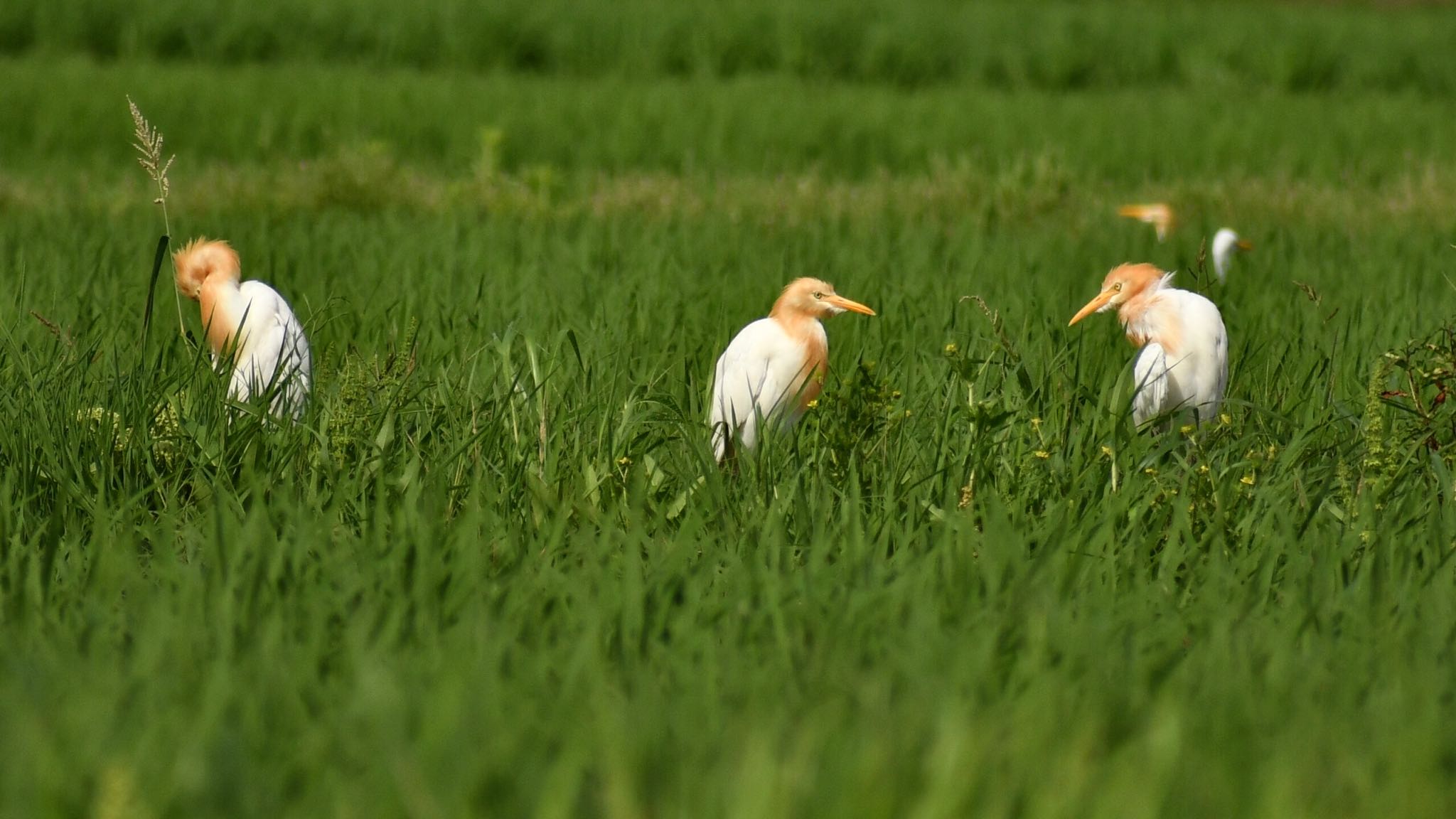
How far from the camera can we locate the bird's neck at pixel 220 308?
3.18 meters

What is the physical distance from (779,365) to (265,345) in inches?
45.5

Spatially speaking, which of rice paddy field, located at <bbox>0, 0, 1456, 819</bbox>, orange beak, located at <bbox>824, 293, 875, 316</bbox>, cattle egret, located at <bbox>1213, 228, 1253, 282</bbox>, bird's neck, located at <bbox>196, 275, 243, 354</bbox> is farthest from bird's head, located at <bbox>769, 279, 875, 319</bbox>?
cattle egret, located at <bbox>1213, 228, 1253, 282</bbox>

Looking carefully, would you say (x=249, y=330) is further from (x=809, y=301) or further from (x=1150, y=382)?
(x=1150, y=382)

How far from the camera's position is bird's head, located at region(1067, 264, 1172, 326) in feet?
10.8

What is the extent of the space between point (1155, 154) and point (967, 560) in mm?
8042

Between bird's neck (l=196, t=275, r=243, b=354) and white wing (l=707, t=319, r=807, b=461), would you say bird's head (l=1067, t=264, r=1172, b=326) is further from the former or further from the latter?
bird's neck (l=196, t=275, r=243, b=354)

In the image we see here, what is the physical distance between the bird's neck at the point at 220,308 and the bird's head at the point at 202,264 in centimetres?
2

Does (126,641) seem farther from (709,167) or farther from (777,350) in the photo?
(709,167)

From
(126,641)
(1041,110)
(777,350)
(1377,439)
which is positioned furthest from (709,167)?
(126,641)

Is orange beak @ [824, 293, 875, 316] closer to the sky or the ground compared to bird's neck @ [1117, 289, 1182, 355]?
closer to the sky

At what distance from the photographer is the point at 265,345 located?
10.3 feet

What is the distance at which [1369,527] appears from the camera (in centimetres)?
244

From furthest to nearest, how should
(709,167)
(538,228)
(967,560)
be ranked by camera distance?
(709,167) < (538,228) < (967,560)

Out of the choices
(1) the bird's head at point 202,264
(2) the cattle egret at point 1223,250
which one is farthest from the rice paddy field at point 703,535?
(1) the bird's head at point 202,264
